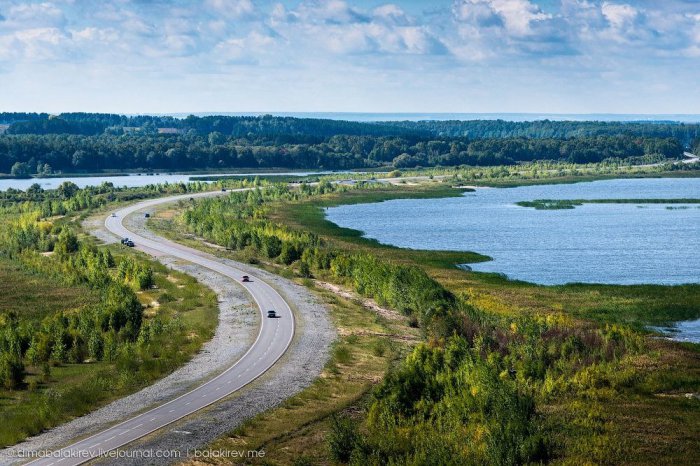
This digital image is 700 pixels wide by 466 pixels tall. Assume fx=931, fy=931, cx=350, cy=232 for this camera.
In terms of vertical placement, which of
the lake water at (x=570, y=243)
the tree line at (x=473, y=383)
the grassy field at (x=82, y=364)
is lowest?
the grassy field at (x=82, y=364)

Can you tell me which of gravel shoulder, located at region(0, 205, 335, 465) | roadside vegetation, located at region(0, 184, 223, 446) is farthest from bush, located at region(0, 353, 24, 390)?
gravel shoulder, located at region(0, 205, 335, 465)

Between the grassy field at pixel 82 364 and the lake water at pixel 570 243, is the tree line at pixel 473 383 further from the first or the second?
the lake water at pixel 570 243

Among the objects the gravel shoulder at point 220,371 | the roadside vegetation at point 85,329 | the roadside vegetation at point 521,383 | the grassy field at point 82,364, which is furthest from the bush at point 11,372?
the roadside vegetation at point 521,383

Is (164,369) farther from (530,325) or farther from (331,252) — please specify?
(331,252)

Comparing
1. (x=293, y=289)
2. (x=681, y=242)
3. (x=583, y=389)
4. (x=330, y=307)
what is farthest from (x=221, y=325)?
(x=681, y=242)

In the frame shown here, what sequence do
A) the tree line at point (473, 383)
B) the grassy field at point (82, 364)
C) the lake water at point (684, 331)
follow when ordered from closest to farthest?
the tree line at point (473, 383) < the grassy field at point (82, 364) < the lake water at point (684, 331)

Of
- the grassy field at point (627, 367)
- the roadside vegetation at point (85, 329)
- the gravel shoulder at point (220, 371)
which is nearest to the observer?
the grassy field at point (627, 367)
